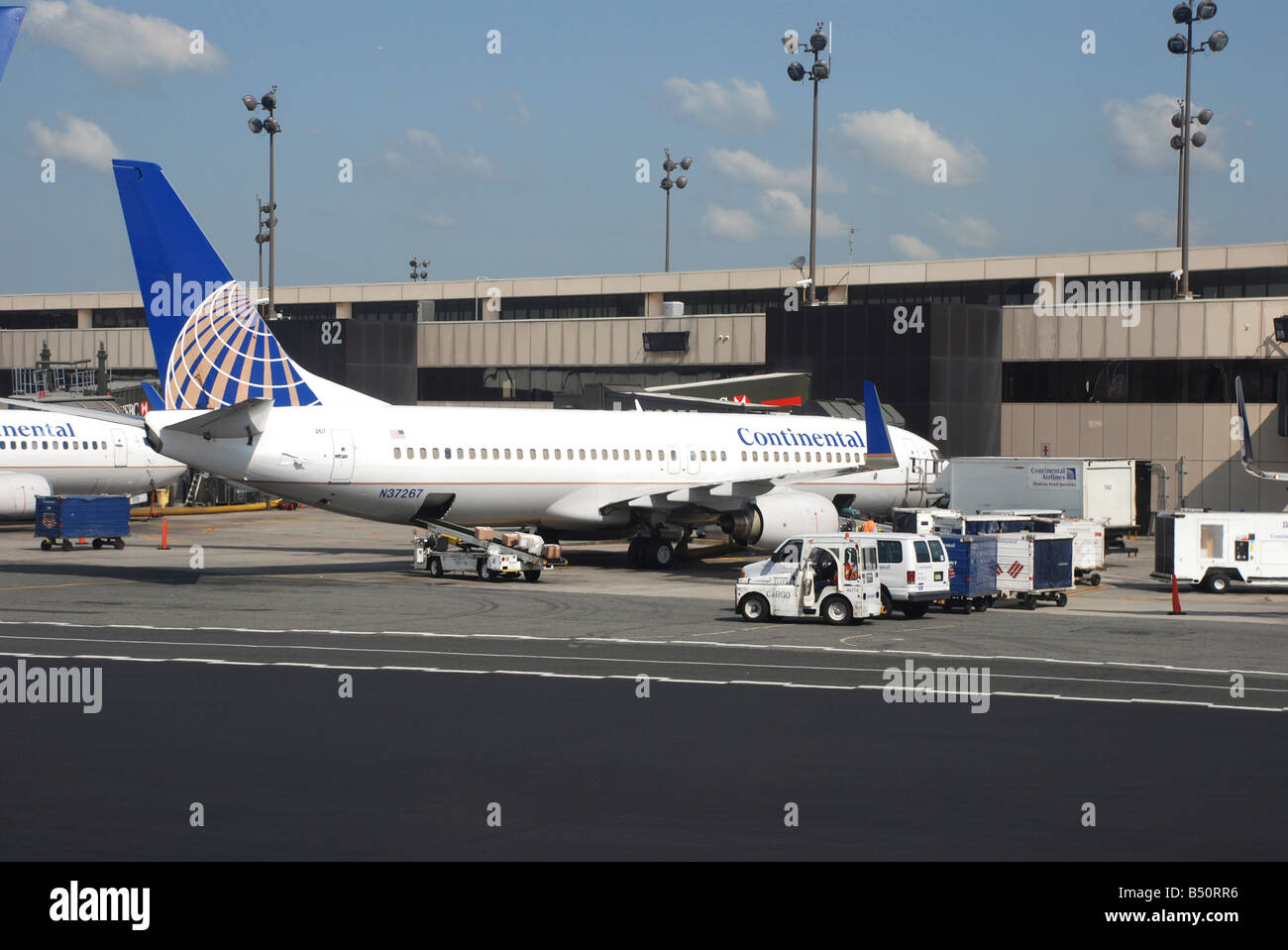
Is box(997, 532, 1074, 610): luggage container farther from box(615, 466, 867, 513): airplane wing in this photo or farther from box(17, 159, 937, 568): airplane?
box(615, 466, 867, 513): airplane wing

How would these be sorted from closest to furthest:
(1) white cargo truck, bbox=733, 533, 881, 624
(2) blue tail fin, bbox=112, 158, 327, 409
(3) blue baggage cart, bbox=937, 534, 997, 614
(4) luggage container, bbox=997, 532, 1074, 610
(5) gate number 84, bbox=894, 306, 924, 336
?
(1) white cargo truck, bbox=733, 533, 881, 624, (3) blue baggage cart, bbox=937, 534, 997, 614, (4) luggage container, bbox=997, 532, 1074, 610, (2) blue tail fin, bbox=112, 158, 327, 409, (5) gate number 84, bbox=894, 306, 924, 336

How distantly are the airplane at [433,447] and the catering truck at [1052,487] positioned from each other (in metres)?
4.39

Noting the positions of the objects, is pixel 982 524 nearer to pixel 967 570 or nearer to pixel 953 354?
pixel 967 570

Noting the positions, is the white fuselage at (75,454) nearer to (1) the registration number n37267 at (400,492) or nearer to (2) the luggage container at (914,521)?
(1) the registration number n37267 at (400,492)

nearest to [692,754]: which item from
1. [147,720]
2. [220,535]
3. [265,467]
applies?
[147,720]

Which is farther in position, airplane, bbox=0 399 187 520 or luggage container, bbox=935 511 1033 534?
airplane, bbox=0 399 187 520

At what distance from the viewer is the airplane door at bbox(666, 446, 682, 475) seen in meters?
50.9

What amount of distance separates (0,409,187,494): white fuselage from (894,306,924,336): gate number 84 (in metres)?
34.0

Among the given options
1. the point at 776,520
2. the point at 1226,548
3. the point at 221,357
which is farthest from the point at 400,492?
the point at 1226,548

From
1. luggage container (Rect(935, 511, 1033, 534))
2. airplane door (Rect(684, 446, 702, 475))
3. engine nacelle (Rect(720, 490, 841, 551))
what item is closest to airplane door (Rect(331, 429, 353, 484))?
engine nacelle (Rect(720, 490, 841, 551))

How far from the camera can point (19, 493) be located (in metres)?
60.3

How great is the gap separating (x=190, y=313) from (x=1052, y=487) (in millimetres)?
29755

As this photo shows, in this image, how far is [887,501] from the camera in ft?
180
